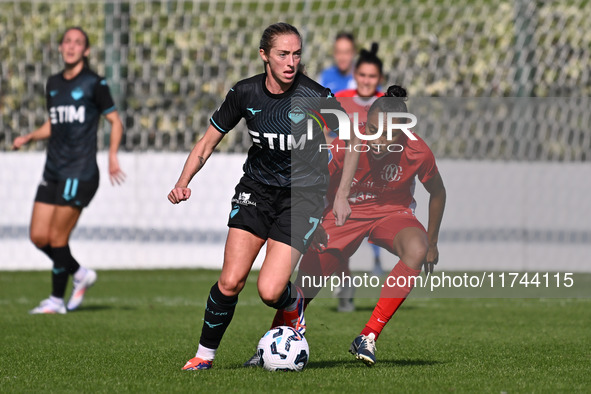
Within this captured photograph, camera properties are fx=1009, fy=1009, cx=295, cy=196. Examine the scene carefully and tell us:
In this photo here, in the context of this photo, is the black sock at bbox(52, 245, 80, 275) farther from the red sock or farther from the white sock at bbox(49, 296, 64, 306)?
the red sock

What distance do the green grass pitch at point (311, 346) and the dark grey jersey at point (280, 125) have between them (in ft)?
3.63

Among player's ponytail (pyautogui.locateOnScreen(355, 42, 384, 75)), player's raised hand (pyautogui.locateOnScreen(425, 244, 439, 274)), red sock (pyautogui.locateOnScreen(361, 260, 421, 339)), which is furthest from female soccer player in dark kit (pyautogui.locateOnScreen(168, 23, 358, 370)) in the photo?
player's ponytail (pyautogui.locateOnScreen(355, 42, 384, 75))

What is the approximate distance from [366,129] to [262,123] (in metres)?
0.94

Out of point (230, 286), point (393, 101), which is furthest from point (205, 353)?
point (393, 101)

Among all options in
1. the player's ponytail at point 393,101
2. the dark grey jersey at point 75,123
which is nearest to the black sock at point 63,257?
the dark grey jersey at point 75,123

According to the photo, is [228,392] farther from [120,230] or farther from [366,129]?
[120,230]

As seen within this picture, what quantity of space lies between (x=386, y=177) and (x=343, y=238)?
0.47 meters

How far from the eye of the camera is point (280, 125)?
5496 mm

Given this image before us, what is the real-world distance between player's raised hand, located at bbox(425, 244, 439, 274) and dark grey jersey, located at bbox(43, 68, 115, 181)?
3669 millimetres

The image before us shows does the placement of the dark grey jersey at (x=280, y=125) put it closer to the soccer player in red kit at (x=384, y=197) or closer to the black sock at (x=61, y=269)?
the soccer player in red kit at (x=384, y=197)

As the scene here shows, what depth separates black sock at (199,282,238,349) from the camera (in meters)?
5.50

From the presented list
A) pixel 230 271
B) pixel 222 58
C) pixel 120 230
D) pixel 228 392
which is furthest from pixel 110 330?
pixel 222 58

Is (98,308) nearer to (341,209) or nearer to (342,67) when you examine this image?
(342,67)

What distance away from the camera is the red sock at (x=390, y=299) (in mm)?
5812
